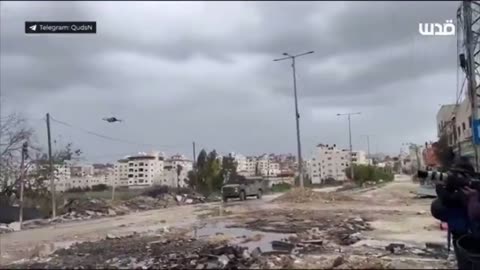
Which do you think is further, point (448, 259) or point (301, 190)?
A: point (301, 190)

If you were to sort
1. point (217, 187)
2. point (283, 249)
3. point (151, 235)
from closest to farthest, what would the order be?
point (283, 249) < point (151, 235) < point (217, 187)

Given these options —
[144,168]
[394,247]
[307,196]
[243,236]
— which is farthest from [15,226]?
[307,196]

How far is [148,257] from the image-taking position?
249 inches

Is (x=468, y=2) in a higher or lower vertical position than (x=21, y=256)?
higher

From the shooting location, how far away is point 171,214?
1305 centimetres

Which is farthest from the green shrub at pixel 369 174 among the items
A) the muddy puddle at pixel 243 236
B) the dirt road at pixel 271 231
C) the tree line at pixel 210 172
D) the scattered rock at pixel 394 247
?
the scattered rock at pixel 394 247

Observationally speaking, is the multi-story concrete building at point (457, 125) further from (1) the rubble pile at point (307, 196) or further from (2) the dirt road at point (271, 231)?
(1) the rubble pile at point (307, 196)

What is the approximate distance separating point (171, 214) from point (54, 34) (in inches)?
295

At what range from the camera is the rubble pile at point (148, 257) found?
Answer: 5910mm

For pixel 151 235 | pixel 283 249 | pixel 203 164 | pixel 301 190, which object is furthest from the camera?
pixel 301 190

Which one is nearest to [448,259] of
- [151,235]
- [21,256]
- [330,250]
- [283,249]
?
[330,250]

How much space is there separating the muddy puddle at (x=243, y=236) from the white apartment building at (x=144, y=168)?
52.5 inches

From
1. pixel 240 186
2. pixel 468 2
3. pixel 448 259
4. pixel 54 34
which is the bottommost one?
pixel 448 259

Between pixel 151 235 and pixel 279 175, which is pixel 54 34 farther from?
pixel 279 175
